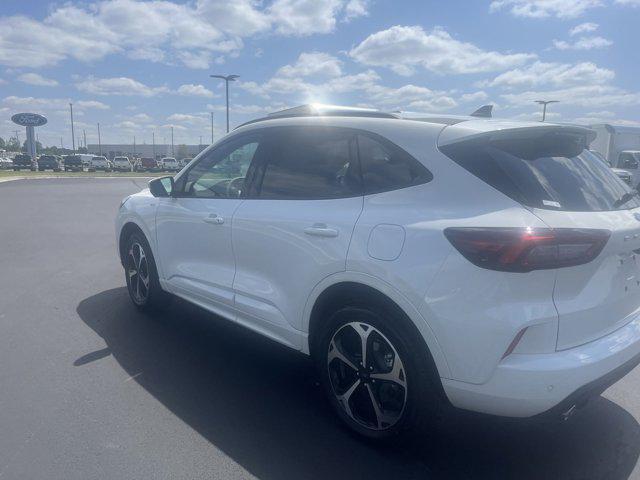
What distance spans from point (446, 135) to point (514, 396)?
4.39ft

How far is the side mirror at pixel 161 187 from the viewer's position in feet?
15.5

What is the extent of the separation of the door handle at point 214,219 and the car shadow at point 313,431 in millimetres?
1079

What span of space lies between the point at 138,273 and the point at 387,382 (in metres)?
3.21

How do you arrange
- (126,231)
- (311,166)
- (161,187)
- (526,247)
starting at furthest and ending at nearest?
(126,231), (161,187), (311,166), (526,247)

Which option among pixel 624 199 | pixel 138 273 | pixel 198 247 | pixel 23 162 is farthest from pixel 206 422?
pixel 23 162

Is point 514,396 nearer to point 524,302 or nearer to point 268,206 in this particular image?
point 524,302

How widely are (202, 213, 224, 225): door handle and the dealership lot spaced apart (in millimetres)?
1080

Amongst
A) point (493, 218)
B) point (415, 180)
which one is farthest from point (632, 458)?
point (415, 180)

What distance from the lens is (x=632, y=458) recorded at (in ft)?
9.53

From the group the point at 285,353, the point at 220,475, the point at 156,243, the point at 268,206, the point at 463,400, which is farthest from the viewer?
the point at 156,243

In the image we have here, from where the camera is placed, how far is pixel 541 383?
7.85 ft

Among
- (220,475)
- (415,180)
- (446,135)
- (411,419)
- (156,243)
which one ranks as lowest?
(220,475)

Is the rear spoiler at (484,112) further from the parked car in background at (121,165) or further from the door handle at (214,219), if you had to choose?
the parked car in background at (121,165)

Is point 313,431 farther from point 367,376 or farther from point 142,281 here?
point 142,281
